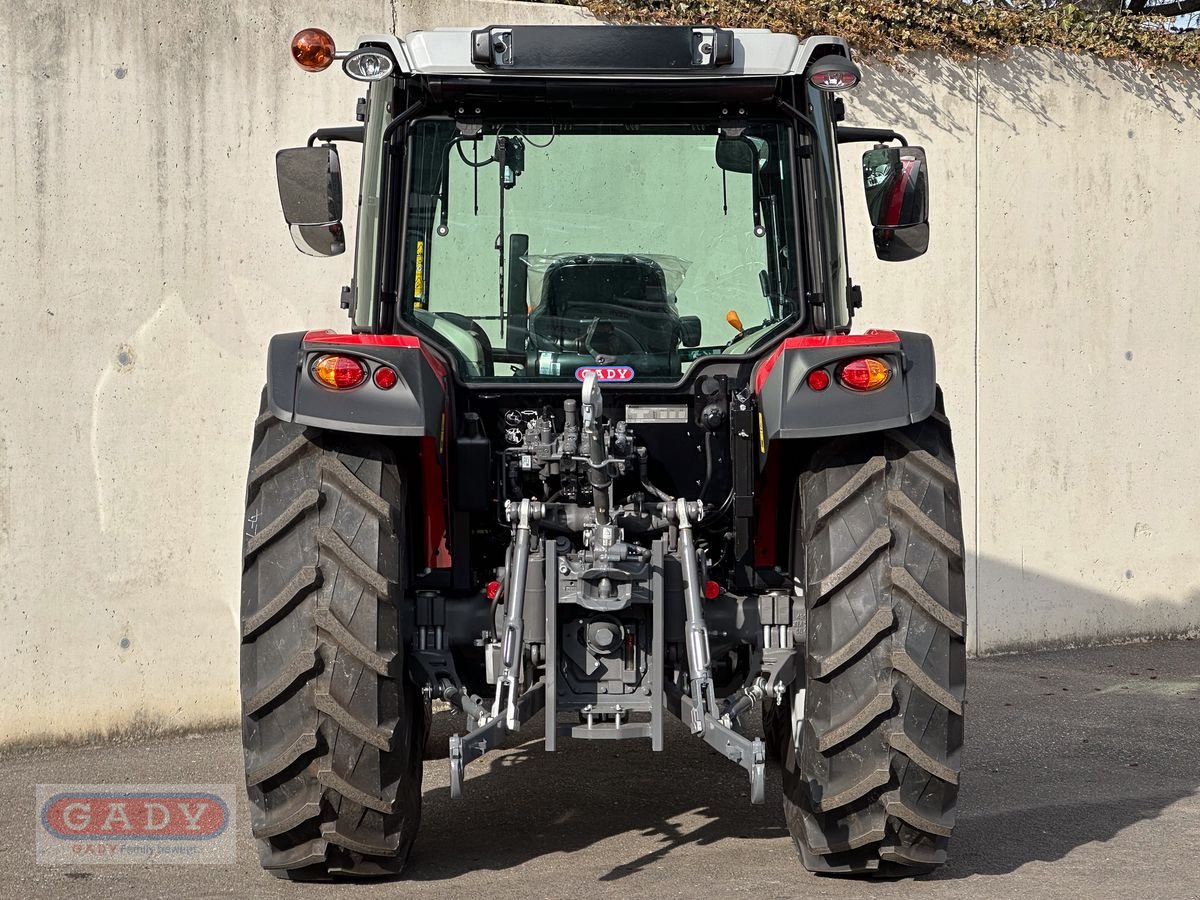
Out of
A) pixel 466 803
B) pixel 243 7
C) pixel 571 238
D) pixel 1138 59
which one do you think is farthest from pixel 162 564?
pixel 1138 59

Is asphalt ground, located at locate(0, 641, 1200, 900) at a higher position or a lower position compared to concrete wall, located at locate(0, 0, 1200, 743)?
lower

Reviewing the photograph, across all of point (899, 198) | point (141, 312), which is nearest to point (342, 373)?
point (899, 198)

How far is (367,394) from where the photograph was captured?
4.05 meters

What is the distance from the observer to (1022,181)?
826 cm

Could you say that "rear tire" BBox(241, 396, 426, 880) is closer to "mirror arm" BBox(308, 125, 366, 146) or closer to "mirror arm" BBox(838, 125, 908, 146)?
"mirror arm" BBox(308, 125, 366, 146)

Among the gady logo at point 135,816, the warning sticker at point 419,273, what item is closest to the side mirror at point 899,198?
the warning sticker at point 419,273

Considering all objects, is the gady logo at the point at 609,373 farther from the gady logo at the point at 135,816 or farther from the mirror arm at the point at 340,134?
the gady logo at the point at 135,816

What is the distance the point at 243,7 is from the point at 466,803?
359cm

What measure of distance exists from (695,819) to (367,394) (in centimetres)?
202

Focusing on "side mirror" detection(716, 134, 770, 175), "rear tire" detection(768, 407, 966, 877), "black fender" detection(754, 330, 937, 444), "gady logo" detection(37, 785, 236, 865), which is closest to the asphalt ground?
"gady logo" detection(37, 785, 236, 865)

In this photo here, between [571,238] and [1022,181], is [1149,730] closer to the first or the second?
[1022,181]

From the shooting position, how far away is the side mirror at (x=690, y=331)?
4598 mm

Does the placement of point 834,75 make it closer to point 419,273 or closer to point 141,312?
point 419,273

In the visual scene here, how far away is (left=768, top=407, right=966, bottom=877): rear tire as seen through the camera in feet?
13.3
